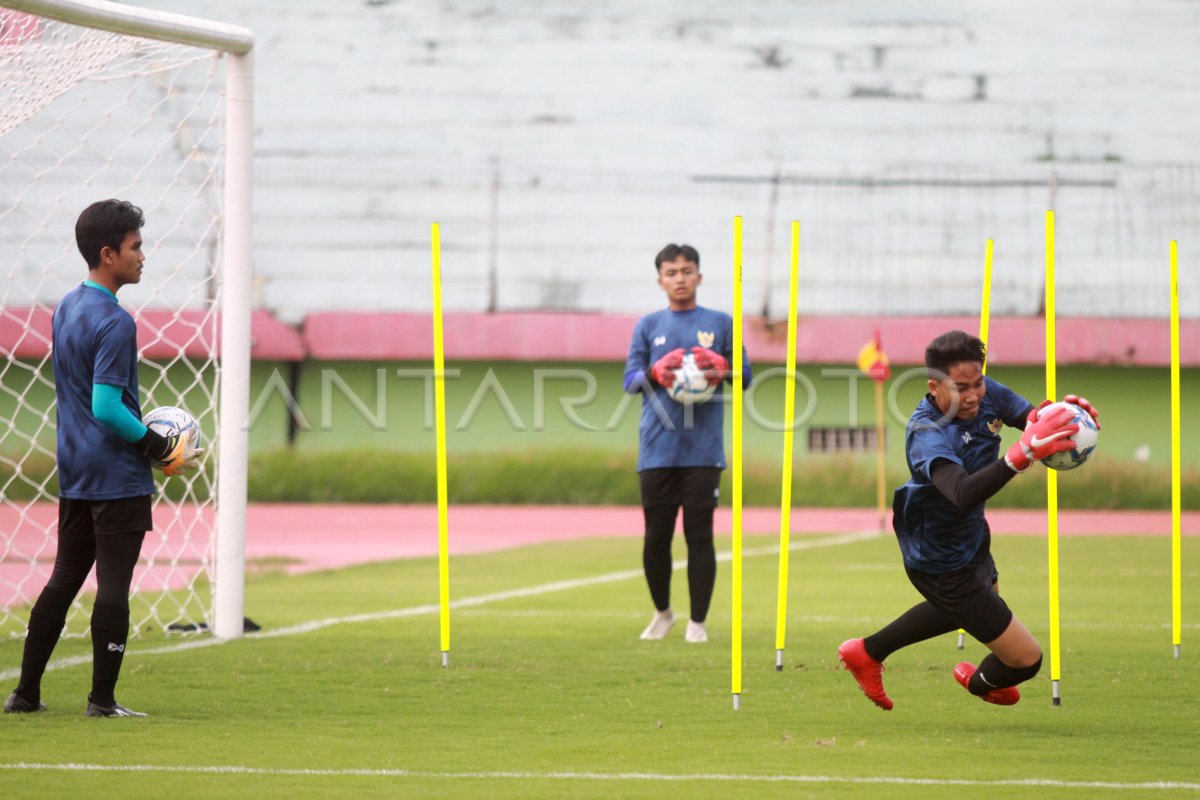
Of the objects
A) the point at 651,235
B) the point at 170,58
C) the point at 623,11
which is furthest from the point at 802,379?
the point at 170,58

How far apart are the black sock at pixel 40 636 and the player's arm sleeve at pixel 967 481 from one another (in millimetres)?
3190

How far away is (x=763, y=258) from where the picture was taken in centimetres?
2339

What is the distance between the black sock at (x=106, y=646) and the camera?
19.7 feet

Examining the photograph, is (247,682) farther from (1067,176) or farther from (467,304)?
(1067,176)

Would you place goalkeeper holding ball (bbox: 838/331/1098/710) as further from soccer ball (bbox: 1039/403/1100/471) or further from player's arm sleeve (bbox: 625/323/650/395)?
player's arm sleeve (bbox: 625/323/650/395)

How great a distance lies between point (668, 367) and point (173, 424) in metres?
2.76

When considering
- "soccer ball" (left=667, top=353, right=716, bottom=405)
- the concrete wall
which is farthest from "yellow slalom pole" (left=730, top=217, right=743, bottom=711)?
the concrete wall

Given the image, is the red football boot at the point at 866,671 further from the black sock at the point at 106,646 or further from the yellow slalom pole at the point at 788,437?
the black sock at the point at 106,646

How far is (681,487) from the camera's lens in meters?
8.46

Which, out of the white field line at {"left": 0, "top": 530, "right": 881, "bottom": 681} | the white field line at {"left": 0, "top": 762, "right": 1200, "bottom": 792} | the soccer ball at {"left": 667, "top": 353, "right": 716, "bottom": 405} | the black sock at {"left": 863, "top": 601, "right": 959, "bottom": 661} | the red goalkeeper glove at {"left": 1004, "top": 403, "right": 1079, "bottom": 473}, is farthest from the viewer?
the soccer ball at {"left": 667, "top": 353, "right": 716, "bottom": 405}

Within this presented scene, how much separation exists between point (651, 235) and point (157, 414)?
18.7m

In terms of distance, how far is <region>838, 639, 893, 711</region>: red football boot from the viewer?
19.8ft

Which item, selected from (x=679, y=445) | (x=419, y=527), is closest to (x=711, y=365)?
(x=679, y=445)

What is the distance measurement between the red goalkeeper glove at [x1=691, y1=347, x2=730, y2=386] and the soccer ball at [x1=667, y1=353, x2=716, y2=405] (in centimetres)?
2
